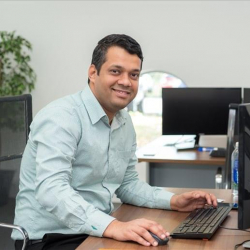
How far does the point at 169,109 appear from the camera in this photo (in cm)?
486

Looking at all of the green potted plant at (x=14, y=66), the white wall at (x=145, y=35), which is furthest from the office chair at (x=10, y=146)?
the white wall at (x=145, y=35)

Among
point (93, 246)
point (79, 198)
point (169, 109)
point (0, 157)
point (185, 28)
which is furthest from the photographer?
point (185, 28)

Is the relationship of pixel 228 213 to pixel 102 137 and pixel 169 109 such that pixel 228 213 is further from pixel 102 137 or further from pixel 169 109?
pixel 169 109

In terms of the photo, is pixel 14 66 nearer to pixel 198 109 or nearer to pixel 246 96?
→ pixel 198 109

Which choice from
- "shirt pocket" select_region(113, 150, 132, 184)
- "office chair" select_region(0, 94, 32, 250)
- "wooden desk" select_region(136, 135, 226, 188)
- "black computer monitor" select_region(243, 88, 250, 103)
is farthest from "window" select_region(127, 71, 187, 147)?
"shirt pocket" select_region(113, 150, 132, 184)

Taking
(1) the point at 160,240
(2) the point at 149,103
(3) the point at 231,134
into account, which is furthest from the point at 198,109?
(1) the point at 160,240

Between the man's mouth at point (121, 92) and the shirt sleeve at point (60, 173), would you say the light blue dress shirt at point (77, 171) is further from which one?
the man's mouth at point (121, 92)

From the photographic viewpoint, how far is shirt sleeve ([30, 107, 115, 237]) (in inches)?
77.0

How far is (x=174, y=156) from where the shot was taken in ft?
15.0

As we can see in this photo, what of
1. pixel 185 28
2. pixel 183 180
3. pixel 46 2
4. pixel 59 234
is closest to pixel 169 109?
pixel 183 180

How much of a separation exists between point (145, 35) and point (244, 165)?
15.4 ft

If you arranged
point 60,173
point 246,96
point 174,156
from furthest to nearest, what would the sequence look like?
point 246,96 < point 174,156 < point 60,173

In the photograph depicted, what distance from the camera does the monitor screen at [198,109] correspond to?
487 centimetres

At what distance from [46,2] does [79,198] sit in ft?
15.6
